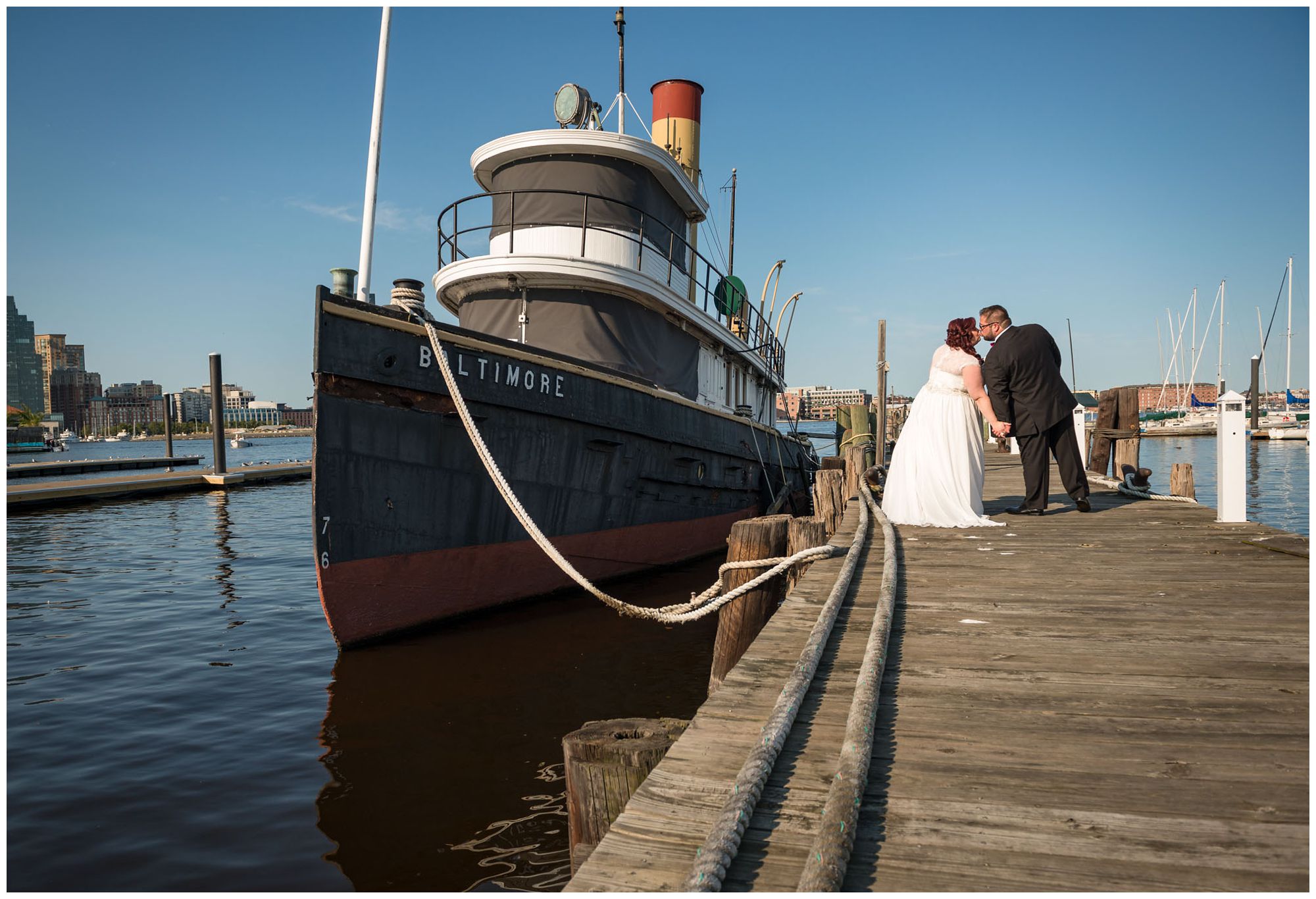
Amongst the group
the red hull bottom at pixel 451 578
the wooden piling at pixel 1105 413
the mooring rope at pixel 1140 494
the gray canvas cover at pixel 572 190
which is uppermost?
the gray canvas cover at pixel 572 190

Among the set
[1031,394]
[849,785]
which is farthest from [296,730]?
[1031,394]

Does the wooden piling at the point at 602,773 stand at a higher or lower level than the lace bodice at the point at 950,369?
lower

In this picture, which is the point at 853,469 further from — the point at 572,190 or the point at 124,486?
the point at 124,486

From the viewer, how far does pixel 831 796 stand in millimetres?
1838

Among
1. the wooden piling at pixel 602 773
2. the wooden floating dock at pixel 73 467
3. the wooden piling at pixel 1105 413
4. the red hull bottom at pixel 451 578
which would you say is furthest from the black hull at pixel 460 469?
the wooden floating dock at pixel 73 467

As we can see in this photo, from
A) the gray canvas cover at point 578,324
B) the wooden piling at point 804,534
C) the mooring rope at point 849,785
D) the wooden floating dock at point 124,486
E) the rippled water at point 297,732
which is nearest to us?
the mooring rope at point 849,785

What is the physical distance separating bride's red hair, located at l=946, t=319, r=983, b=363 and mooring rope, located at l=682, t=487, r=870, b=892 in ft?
14.0

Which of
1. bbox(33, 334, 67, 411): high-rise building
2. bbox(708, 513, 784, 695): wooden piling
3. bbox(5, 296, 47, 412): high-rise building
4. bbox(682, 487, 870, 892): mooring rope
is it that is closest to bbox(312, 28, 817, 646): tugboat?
bbox(708, 513, 784, 695): wooden piling

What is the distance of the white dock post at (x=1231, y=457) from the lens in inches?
235

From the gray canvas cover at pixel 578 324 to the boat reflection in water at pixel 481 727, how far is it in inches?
119

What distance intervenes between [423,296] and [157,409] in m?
188

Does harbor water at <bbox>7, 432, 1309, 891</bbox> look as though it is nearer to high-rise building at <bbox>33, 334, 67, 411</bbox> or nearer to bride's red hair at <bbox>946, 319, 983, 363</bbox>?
bride's red hair at <bbox>946, 319, 983, 363</bbox>

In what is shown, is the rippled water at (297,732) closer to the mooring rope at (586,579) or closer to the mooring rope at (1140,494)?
the mooring rope at (586,579)

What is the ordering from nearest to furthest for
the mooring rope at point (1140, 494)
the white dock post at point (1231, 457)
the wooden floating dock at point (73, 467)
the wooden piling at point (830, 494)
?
1. the white dock post at point (1231, 457)
2. the mooring rope at point (1140, 494)
3. the wooden piling at point (830, 494)
4. the wooden floating dock at point (73, 467)
